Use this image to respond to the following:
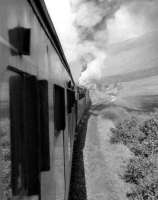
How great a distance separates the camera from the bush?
21.9ft

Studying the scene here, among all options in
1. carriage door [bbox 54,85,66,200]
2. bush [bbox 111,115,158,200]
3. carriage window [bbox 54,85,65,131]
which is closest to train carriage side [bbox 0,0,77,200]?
carriage door [bbox 54,85,66,200]

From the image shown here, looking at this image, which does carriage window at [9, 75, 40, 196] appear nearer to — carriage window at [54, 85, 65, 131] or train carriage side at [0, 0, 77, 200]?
train carriage side at [0, 0, 77, 200]

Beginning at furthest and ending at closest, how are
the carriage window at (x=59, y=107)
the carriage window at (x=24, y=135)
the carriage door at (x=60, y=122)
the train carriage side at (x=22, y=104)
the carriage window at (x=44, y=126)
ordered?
1. the carriage window at (x=59, y=107)
2. the carriage door at (x=60, y=122)
3. the carriage window at (x=44, y=126)
4. the carriage window at (x=24, y=135)
5. the train carriage side at (x=22, y=104)

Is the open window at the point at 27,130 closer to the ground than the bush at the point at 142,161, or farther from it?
farther from it

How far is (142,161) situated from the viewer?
8.63 metres

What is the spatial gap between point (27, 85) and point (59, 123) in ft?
5.97

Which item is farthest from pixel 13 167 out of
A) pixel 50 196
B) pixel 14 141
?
pixel 50 196

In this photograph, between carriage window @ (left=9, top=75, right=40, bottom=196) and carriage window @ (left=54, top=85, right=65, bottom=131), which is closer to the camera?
carriage window @ (left=9, top=75, right=40, bottom=196)

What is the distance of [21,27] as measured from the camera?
1.83 m

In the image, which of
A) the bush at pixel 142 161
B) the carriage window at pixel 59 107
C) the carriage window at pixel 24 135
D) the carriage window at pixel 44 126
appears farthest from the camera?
the bush at pixel 142 161

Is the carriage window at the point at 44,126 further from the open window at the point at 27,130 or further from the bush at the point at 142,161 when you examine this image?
the bush at the point at 142,161

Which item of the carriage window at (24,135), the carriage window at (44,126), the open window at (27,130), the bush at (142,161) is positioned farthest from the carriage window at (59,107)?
the bush at (142,161)

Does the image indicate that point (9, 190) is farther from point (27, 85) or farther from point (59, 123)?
point (59, 123)

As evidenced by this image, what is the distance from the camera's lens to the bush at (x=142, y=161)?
669 centimetres
